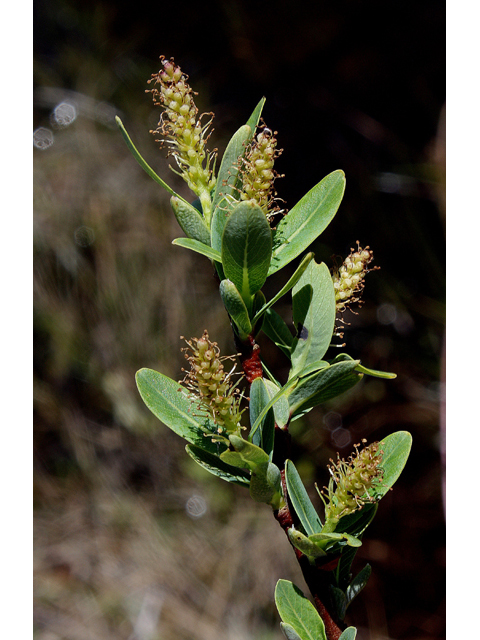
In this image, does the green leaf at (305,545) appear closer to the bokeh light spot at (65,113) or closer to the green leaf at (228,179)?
the green leaf at (228,179)

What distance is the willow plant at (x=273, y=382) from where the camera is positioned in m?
0.25

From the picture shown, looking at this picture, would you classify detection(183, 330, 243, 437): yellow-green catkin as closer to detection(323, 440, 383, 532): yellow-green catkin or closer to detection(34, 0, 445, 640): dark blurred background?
detection(323, 440, 383, 532): yellow-green catkin

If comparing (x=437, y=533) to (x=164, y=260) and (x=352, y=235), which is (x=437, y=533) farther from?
(x=164, y=260)

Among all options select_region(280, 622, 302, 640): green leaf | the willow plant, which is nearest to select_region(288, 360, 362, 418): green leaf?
the willow plant

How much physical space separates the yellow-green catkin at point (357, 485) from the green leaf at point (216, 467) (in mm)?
49

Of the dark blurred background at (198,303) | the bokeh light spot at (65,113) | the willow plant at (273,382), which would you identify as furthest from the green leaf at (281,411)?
the bokeh light spot at (65,113)

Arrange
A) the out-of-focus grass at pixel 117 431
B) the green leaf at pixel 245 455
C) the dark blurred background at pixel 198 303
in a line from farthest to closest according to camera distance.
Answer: the out-of-focus grass at pixel 117 431 < the dark blurred background at pixel 198 303 < the green leaf at pixel 245 455

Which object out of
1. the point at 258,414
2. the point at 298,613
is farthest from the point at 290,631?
the point at 258,414

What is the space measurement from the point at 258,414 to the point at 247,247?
83mm

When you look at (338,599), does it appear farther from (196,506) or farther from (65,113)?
(65,113)

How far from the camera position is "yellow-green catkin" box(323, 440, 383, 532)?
256 millimetres

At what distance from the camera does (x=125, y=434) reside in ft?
4.88

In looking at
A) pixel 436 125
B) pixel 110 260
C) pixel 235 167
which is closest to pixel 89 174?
pixel 110 260

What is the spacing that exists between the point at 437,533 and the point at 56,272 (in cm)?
129
